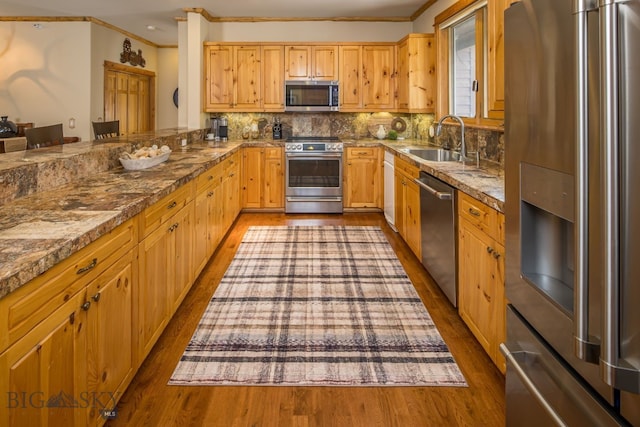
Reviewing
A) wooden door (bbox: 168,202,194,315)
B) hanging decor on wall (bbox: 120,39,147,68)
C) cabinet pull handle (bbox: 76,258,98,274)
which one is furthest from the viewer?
hanging decor on wall (bbox: 120,39,147,68)

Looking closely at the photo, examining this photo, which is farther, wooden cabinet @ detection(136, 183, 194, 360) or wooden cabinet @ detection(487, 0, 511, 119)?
wooden cabinet @ detection(487, 0, 511, 119)

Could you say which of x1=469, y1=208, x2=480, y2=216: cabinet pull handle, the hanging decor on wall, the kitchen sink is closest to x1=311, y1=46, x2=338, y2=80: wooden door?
the kitchen sink

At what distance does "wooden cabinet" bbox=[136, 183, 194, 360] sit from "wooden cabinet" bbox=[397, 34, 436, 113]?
3.43 meters

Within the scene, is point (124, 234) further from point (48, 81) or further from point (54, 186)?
point (48, 81)

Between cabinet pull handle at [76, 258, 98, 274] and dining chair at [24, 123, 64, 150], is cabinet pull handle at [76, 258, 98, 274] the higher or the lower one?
the lower one

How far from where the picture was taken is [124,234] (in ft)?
6.60

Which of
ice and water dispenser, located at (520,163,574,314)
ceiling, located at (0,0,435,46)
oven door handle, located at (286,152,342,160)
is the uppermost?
ceiling, located at (0,0,435,46)

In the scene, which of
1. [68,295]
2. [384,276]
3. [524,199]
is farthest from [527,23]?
[384,276]

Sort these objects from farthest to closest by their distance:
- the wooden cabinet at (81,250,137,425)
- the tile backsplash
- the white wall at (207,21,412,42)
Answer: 1. the tile backsplash
2. the white wall at (207,21,412,42)
3. the wooden cabinet at (81,250,137,425)

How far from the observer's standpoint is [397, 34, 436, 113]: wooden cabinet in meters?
5.76

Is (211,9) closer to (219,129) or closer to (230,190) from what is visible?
(219,129)

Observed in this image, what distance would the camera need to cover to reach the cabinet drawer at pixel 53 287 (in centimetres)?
118

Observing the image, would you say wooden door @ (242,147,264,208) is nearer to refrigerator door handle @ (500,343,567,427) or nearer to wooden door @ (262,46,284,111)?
wooden door @ (262,46,284,111)

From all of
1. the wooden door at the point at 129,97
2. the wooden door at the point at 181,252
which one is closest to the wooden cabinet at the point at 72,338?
the wooden door at the point at 181,252
